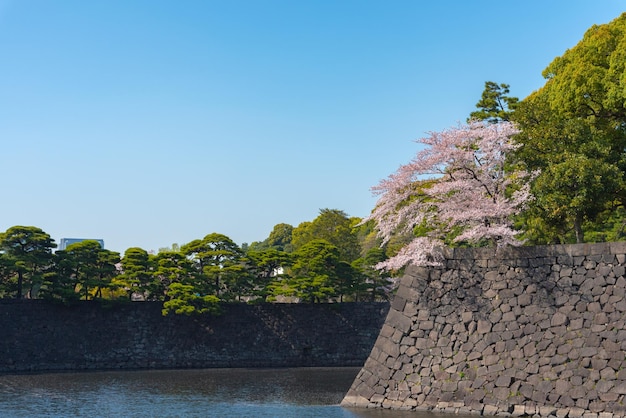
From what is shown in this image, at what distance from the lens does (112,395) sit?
71.9ft

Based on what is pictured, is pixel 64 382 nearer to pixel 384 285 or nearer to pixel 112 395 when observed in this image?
pixel 112 395

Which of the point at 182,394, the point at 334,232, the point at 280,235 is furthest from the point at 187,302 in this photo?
the point at 280,235

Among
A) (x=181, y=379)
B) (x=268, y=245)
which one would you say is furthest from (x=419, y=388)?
(x=268, y=245)

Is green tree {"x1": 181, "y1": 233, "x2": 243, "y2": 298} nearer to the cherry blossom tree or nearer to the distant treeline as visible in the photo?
the distant treeline

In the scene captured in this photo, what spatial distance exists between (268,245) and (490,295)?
188 ft

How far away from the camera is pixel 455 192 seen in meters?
19.6

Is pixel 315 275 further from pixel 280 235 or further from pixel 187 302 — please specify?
pixel 280 235

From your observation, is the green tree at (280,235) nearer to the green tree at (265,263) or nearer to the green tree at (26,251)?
the green tree at (265,263)

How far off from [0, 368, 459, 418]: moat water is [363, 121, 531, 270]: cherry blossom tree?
4504mm

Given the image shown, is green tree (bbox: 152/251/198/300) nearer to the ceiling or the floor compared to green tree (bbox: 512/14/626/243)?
nearer to the floor

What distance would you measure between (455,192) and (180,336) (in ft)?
58.9

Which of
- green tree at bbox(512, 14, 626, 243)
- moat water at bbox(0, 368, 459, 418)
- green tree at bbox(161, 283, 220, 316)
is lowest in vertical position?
moat water at bbox(0, 368, 459, 418)

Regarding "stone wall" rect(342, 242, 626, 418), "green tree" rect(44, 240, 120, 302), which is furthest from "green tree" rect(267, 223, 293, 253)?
"stone wall" rect(342, 242, 626, 418)

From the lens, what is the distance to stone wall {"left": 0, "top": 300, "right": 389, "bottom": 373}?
1237 inches
